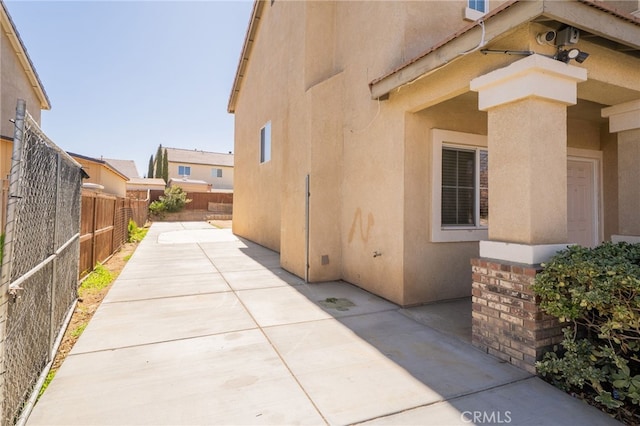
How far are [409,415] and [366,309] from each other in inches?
107

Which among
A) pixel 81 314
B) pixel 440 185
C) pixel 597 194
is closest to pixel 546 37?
pixel 440 185

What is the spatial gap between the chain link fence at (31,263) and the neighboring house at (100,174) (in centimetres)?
1088

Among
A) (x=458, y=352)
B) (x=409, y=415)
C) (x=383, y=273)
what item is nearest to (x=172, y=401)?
(x=409, y=415)

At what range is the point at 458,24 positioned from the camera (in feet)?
19.9

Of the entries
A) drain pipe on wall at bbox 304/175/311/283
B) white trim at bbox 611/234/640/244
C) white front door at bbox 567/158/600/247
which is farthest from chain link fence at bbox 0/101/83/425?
white front door at bbox 567/158/600/247

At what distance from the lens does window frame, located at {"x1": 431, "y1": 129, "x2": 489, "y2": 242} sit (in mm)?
5621

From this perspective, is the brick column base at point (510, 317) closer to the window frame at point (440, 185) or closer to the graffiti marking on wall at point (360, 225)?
the window frame at point (440, 185)

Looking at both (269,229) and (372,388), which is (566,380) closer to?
(372,388)

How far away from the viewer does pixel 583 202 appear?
7.18 metres

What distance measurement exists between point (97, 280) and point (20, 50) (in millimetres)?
12704

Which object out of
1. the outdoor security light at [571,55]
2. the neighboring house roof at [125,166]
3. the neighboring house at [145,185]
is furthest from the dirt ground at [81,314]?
the neighboring house roof at [125,166]

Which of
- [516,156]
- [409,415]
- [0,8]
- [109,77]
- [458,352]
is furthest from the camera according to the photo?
[109,77]

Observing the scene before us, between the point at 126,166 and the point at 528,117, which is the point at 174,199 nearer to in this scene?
the point at 126,166

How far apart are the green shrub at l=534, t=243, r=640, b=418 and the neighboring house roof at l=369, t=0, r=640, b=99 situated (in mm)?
2200
